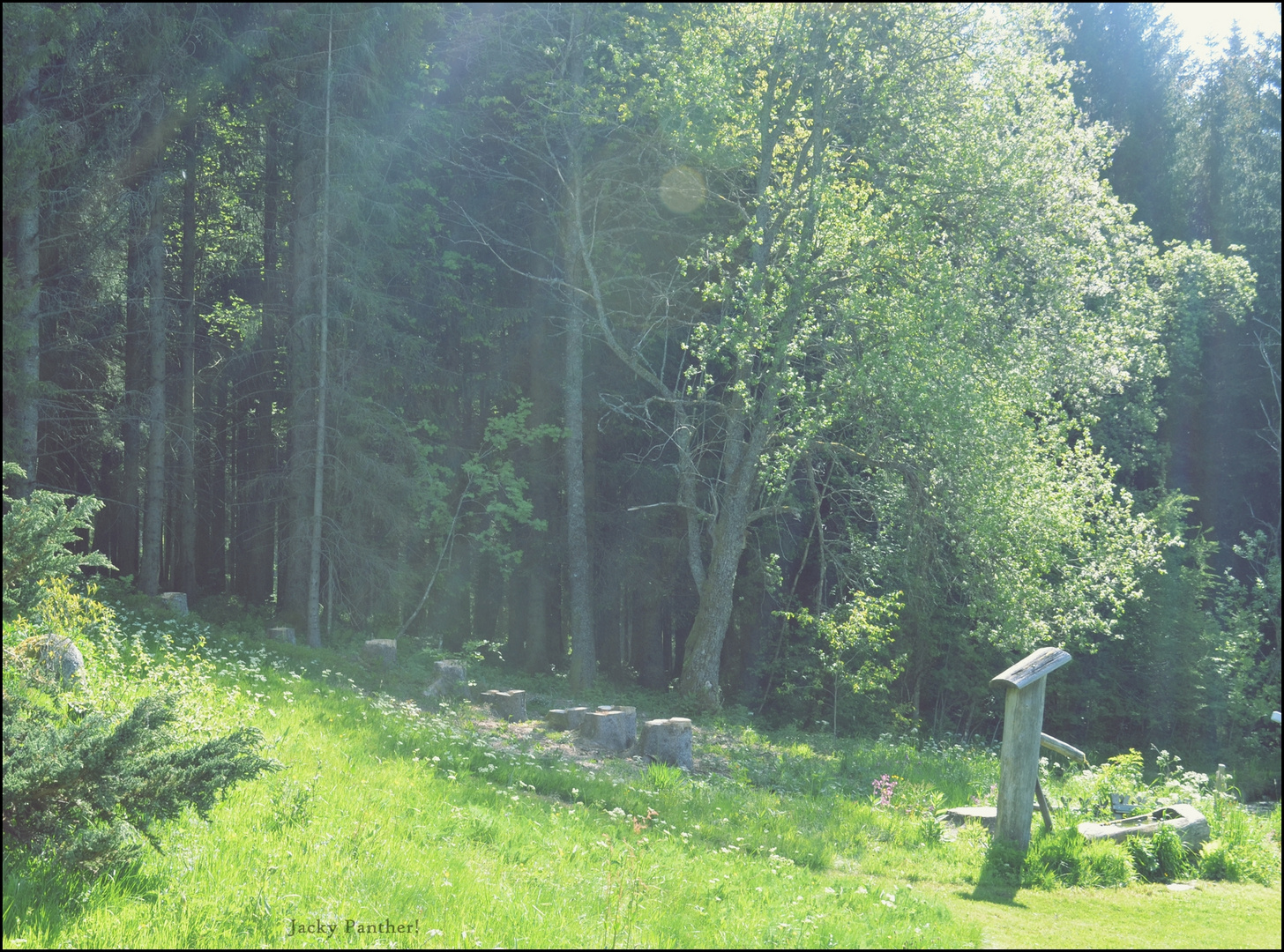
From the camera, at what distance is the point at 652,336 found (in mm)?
18328

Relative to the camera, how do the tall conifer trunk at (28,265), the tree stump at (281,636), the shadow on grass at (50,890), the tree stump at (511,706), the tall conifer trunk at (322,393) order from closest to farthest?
the shadow on grass at (50,890) → the tall conifer trunk at (28,265) → the tree stump at (511,706) → the tree stump at (281,636) → the tall conifer trunk at (322,393)

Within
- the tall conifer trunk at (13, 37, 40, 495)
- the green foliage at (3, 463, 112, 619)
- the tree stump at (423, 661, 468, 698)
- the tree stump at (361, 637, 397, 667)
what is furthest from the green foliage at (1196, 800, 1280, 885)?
the tall conifer trunk at (13, 37, 40, 495)

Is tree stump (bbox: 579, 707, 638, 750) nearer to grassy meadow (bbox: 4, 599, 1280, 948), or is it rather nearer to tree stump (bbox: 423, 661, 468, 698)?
grassy meadow (bbox: 4, 599, 1280, 948)

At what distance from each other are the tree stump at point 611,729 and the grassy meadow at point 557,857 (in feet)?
2.13

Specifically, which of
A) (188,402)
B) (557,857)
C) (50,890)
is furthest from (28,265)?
(557,857)

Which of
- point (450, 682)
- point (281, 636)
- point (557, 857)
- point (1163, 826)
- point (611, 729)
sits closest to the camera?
point (557, 857)

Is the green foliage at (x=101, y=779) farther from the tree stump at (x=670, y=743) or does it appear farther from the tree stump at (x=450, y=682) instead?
the tree stump at (x=450, y=682)

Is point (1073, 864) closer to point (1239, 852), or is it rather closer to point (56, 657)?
point (1239, 852)

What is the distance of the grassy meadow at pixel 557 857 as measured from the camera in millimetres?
4461

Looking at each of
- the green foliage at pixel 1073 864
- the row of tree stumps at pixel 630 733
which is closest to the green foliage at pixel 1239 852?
the green foliage at pixel 1073 864

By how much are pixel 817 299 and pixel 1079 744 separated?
12.3 m

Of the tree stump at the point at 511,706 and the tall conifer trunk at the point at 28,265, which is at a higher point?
the tall conifer trunk at the point at 28,265

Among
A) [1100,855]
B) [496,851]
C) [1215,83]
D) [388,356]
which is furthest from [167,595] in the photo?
[1215,83]

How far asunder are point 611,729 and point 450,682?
10.8 ft
